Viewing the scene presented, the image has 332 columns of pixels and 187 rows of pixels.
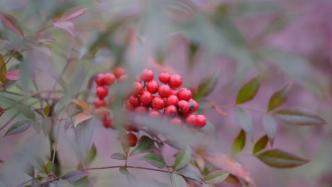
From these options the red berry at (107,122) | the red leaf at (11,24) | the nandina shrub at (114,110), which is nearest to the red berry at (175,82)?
the nandina shrub at (114,110)

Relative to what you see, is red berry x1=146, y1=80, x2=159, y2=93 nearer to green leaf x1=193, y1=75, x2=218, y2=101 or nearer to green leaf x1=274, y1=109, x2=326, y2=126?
green leaf x1=193, y1=75, x2=218, y2=101

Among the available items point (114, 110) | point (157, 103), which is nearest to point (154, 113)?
point (157, 103)

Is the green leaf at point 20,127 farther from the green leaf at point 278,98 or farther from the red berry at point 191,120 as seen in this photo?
the green leaf at point 278,98

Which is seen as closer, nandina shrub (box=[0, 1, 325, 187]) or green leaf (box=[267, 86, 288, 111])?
nandina shrub (box=[0, 1, 325, 187])

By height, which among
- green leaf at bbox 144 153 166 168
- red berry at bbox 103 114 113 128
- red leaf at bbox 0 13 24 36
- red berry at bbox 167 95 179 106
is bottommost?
green leaf at bbox 144 153 166 168

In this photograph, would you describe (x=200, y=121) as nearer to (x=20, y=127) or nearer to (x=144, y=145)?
(x=144, y=145)

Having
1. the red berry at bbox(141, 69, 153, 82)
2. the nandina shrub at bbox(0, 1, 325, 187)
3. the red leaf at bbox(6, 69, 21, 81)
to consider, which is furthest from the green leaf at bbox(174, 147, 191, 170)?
the red leaf at bbox(6, 69, 21, 81)

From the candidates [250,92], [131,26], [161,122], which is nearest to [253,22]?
[250,92]
